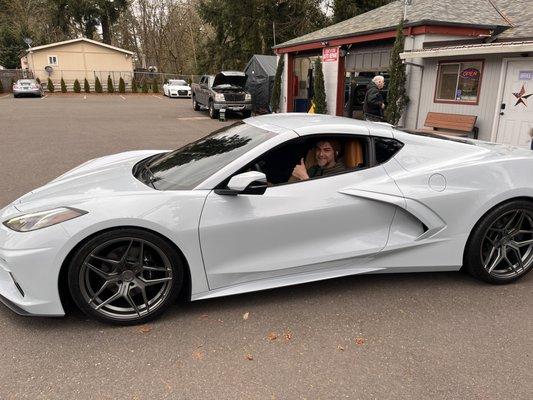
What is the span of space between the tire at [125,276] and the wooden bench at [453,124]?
861cm

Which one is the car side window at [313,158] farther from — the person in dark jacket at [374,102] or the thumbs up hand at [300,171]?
the person in dark jacket at [374,102]

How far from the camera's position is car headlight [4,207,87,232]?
283cm

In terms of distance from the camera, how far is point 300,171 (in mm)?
3514

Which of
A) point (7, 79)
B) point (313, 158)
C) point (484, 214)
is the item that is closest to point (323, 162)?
point (313, 158)

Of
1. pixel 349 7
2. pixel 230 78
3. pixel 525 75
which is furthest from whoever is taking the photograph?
pixel 349 7

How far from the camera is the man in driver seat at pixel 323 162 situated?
3480 millimetres

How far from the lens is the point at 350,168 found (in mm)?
3439

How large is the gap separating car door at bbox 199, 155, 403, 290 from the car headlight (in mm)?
833

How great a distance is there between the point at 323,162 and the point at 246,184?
868mm

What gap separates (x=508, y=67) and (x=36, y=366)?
403 inches

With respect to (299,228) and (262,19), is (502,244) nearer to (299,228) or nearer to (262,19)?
(299,228)

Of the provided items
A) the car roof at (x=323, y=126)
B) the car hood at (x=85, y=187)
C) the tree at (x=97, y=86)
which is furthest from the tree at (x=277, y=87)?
the tree at (x=97, y=86)

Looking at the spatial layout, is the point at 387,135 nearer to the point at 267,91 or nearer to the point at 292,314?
the point at 292,314

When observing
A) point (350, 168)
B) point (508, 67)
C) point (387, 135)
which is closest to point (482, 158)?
point (387, 135)
